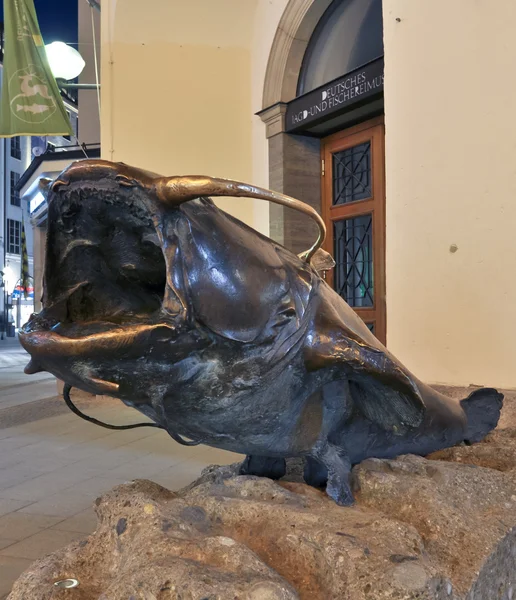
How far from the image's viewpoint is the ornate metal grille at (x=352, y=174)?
5.88 metres

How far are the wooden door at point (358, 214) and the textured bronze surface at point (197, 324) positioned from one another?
3978mm

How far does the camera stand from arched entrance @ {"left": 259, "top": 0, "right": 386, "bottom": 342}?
566cm

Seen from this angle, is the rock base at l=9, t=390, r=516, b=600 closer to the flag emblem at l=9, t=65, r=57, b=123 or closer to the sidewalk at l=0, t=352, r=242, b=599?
the sidewalk at l=0, t=352, r=242, b=599

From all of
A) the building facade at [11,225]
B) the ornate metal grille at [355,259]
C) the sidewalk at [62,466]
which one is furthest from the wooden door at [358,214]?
the building facade at [11,225]

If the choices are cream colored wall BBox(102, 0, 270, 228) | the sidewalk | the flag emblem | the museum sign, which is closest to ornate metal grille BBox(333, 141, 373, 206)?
the museum sign

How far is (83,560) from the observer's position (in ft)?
5.48

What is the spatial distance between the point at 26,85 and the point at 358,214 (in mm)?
4186

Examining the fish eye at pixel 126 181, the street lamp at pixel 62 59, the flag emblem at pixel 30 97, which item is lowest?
the fish eye at pixel 126 181

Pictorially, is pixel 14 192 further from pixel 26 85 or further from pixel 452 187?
pixel 452 187

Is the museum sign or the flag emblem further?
the flag emblem

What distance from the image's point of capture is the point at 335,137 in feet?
20.5

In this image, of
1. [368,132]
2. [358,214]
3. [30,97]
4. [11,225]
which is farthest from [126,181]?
[11,225]

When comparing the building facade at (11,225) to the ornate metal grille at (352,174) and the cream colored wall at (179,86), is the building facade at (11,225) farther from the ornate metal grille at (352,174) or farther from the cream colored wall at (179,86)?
the ornate metal grille at (352,174)

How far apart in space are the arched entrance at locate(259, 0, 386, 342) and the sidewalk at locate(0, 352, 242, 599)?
7.81 feet
